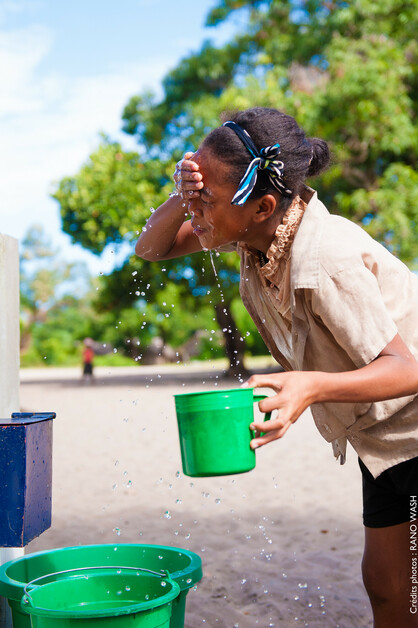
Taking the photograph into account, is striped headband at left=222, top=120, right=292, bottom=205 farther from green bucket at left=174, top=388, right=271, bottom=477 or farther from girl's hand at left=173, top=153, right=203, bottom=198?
green bucket at left=174, top=388, right=271, bottom=477

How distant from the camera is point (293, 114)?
47.4ft

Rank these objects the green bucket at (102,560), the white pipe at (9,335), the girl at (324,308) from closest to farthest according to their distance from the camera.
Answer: the girl at (324,308) < the green bucket at (102,560) < the white pipe at (9,335)

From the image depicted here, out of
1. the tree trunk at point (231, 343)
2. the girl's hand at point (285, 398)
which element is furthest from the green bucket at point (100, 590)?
the tree trunk at point (231, 343)

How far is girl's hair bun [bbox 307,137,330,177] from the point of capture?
6.68 feet

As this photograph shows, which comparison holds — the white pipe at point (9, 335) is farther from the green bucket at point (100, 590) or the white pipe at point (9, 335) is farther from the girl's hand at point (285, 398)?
the girl's hand at point (285, 398)

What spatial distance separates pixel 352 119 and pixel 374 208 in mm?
1868

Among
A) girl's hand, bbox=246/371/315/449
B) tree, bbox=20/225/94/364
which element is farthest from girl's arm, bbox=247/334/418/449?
tree, bbox=20/225/94/364

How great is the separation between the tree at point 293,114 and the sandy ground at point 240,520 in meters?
7.08

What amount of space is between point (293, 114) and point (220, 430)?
1363cm

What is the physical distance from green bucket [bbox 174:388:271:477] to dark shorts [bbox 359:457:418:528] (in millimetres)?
537

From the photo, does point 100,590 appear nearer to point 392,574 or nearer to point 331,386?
point 392,574

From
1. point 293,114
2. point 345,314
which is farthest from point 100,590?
point 293,114

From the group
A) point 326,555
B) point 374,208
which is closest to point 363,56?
point 374,208

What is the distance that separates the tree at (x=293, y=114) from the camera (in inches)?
551
